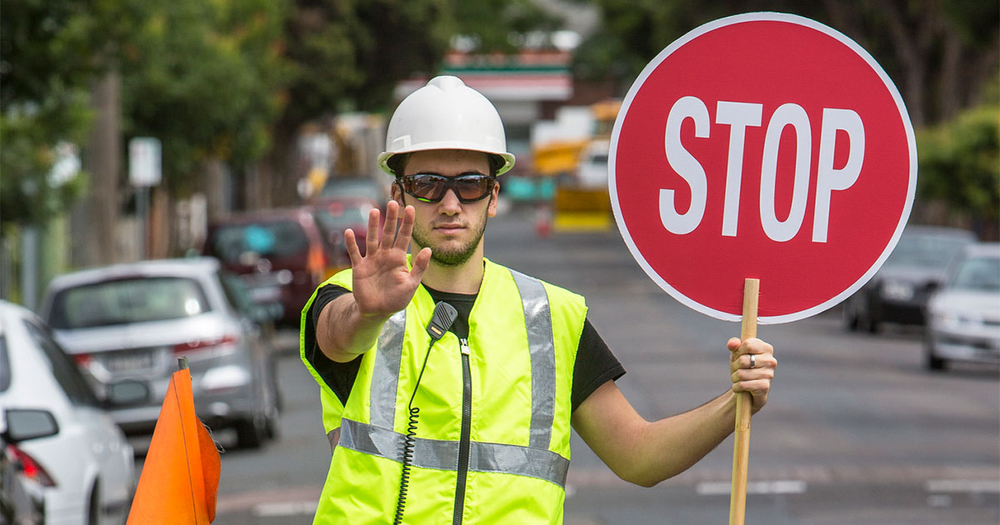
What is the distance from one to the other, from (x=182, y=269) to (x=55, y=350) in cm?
552

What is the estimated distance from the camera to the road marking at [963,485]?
38.1 feet

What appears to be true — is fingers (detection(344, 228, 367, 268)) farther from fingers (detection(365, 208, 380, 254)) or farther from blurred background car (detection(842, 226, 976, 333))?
blurred background car (detection(842, 226, 976, 333))

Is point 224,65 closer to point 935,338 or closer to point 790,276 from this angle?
point 935,338

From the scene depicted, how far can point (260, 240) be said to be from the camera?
23328mm

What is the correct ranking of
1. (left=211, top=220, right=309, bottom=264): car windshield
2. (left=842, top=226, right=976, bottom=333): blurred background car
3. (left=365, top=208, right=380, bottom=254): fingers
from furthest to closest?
(left=842, top=226, right=976, bottom=333): blurred background car < (left=211, top=220, right=309, bottom=264): car windshield < (left=365, top=208, right=380, bottom=254): fingers

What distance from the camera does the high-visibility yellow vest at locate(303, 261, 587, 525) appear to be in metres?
3.59

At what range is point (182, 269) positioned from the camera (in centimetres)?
1370

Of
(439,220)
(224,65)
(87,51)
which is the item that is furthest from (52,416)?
(224,65)

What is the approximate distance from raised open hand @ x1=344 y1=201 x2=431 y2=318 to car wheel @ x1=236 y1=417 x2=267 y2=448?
1040 centimetres

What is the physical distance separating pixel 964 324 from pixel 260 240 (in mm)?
9485

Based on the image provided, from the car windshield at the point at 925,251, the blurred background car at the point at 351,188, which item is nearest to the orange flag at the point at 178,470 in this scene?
the car windshield at the point at 925,251

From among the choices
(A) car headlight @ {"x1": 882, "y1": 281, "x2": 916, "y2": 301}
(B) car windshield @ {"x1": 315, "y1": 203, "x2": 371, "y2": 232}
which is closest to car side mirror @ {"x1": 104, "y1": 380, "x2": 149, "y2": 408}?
(A) car headlight @ {"x1": 882, "y1": 281, "x2": 916, "y2": 301}

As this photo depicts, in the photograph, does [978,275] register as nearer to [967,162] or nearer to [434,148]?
[967,162]

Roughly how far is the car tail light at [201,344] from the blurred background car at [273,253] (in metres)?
9.31
